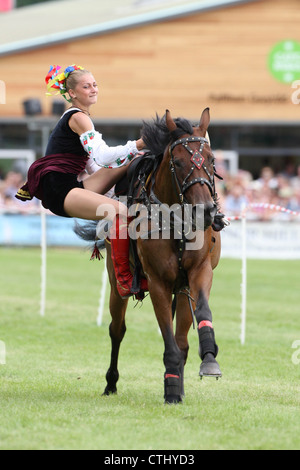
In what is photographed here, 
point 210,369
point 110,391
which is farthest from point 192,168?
point 110,391

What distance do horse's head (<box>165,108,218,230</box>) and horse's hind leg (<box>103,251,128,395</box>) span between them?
61.3 inches

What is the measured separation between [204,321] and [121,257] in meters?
1.14

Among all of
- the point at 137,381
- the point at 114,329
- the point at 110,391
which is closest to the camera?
the point at 110,391

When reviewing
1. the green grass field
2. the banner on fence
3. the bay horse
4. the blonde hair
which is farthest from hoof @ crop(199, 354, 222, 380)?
the banner on fence

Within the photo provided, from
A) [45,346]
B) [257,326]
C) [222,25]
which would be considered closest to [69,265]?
[257,326]

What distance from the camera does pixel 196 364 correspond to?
29.7 feet

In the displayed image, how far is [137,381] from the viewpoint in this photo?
7.91 m

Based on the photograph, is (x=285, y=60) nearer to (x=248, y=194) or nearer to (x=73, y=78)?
(x=248, y=194)

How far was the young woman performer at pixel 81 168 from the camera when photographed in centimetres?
668

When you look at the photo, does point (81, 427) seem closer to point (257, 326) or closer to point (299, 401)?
point (299, 401)

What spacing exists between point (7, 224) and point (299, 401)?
56.4 ft

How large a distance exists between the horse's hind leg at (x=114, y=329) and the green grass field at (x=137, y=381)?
0.44 feet

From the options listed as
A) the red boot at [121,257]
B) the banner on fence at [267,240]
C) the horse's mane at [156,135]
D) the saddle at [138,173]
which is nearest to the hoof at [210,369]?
the red boot at [121,257]

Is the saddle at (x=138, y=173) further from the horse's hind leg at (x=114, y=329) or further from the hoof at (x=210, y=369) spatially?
the hoof at (x=210, y=369)
